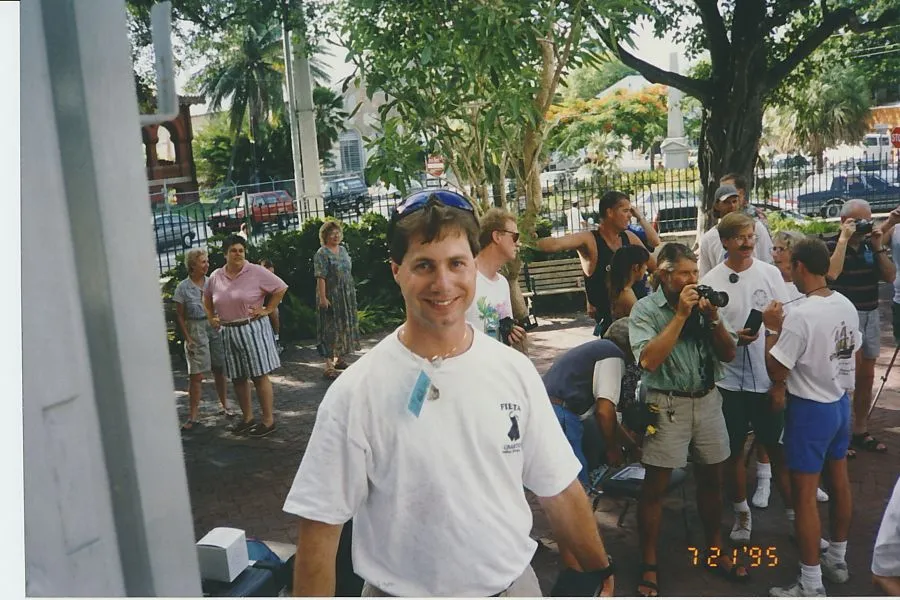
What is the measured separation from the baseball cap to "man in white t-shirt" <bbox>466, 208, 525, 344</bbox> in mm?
1241

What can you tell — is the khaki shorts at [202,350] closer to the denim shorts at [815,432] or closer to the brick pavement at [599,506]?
the brick pavement at [599,506]

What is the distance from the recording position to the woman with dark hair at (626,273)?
2.82m

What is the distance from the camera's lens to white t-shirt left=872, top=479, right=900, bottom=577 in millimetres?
1465

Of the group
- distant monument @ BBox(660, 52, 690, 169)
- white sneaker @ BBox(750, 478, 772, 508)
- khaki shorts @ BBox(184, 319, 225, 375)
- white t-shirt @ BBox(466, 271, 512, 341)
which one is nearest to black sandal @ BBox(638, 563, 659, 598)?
white sneaker @ BBox(750, 478, 772, 508)

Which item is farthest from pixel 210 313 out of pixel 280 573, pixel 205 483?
pixel 280 573

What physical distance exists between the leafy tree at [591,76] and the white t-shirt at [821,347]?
1035 millimetres

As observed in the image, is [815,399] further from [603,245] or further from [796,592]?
[603,245]

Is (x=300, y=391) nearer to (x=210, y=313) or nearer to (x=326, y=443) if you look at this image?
(x=210, y=313)

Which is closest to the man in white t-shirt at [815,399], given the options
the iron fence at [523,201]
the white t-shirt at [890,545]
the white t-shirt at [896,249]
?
the white t-shirt at [896,249]

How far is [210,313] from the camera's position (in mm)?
3863

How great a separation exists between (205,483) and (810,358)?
2.11 m

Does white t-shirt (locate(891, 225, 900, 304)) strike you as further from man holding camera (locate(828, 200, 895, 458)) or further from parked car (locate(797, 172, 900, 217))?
parked car (locate(797, 172, 900, 217))

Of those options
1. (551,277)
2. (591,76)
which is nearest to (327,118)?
(591,76)

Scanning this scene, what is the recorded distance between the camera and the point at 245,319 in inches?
153
